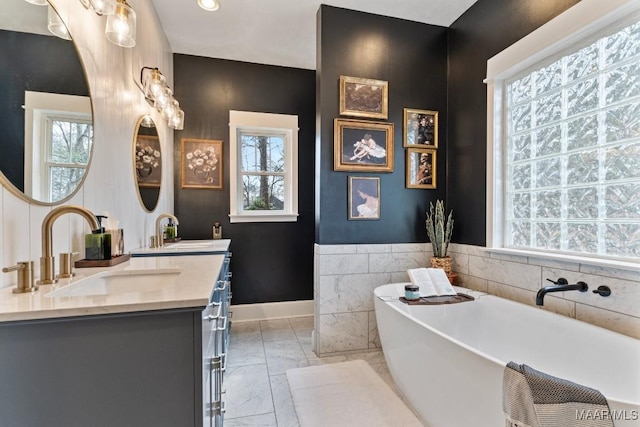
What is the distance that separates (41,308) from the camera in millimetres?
729

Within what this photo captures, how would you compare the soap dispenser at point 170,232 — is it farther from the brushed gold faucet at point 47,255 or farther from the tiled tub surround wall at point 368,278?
the brushed gold faucet at point 47,255

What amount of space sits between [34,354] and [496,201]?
2644 mm

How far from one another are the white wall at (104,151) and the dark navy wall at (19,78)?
10 centimetres

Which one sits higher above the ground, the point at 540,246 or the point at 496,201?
the point at 496,201

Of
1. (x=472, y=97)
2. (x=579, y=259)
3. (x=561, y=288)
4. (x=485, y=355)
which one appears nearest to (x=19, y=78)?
(x=485, y=355)

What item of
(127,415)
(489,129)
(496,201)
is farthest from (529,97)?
(127,415)

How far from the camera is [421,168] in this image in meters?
2.78

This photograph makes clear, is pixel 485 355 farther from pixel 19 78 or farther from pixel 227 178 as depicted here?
pixel 227 178

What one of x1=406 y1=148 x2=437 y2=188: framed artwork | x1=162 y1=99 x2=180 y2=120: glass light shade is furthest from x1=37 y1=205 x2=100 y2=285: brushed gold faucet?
x1=406 y1=148 x2=437 y2=188: framed artwork

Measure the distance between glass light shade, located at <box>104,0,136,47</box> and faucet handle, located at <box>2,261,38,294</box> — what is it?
3.54 ft

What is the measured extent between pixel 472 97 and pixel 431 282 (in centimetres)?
162

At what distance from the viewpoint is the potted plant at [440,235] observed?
8.52 feet

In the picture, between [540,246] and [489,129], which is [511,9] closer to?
→ [489,129]

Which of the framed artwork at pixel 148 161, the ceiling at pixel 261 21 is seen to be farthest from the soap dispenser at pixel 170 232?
the ceiling at pixel 261 21
